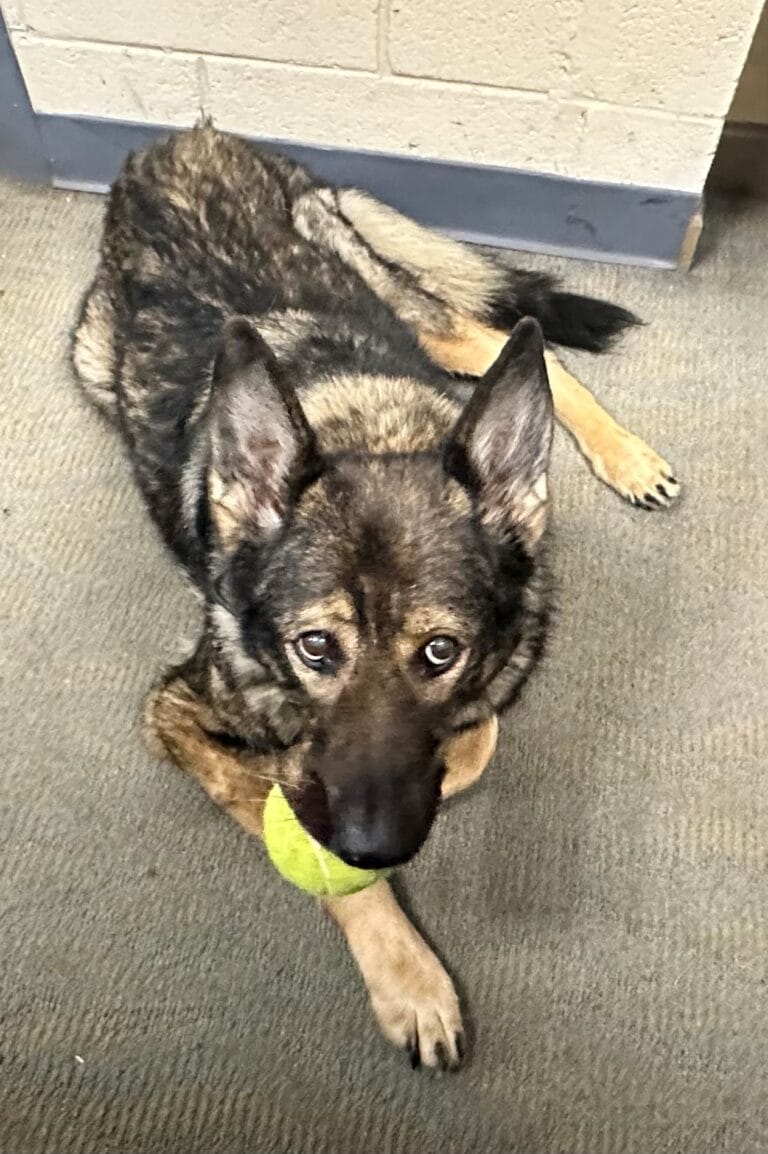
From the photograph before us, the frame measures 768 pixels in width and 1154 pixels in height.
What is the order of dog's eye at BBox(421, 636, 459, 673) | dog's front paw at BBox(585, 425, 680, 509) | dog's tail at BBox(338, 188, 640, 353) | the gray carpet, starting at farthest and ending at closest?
1. dog's tail at BBox(338, 188, 640, 353)
2. dog's front paw at BBox(585, 425, 680, 509)
3. the gray carpet
4. dog's eye at BBox(421, 636, 459, 673)

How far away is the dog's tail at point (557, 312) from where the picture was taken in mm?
2521

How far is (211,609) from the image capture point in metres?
1.74

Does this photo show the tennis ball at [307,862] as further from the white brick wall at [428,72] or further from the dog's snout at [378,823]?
the white brick wall at [428,72]

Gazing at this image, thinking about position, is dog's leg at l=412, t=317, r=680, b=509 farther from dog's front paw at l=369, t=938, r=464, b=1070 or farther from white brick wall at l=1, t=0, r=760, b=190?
dog's front paw at l=369, t=938, r=464, b=1070

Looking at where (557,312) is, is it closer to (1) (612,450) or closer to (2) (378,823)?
(1) (612,450)

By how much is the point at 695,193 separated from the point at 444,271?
722 mm

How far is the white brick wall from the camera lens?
234cm

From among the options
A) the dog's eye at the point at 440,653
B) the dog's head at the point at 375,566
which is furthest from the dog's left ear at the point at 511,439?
the dog's eye at the point at 440,653

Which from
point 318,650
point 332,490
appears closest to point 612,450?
point 332,490

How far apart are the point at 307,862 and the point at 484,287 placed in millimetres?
1649

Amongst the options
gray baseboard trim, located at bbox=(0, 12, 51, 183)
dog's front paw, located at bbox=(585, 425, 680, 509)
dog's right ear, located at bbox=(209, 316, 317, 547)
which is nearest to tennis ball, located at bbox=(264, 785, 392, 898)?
dog's right ear, located at bbox=(209, 316, 317, 547)

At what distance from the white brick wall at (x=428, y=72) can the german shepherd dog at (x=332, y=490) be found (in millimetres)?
344

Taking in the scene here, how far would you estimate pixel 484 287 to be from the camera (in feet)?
8.29

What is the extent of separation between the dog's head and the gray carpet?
0.47 meters
